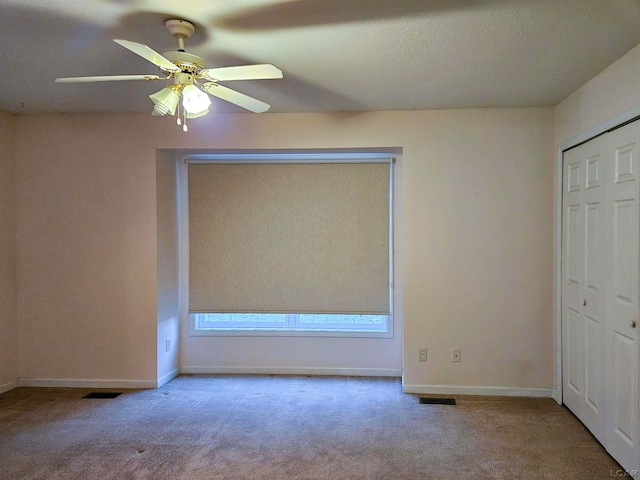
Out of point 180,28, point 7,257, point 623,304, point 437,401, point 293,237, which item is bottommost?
point 437,401

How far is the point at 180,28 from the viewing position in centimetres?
201

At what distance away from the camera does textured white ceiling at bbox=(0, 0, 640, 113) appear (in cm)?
190

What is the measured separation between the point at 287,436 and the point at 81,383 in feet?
7.06

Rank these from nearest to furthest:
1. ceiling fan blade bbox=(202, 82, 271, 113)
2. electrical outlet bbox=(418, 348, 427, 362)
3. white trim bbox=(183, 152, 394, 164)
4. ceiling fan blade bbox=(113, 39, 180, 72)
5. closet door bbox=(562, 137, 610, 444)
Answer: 1. ceiling fan blade bbox=(113, 39, 180, 72)
2. ceiling fan blade bbox=(202, 82, 271, 113)
3. closet door bbox=(562, 137, 610, 444)
4. electrical outlet bbox=(418, 348, 427, 362)
5. white trim bbox=(183, 152, 394, 164)

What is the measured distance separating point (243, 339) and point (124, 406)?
118 cm

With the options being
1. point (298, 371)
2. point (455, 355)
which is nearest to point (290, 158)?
point (298, 371)

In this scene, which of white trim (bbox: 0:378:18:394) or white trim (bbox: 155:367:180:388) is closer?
white trim (bbox: 0:378:18:394)

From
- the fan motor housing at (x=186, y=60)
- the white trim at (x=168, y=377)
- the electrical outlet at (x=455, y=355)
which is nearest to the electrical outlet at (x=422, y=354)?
the electrical outlet at (x=455, y=355)

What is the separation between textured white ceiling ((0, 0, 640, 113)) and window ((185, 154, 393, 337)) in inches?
34.8

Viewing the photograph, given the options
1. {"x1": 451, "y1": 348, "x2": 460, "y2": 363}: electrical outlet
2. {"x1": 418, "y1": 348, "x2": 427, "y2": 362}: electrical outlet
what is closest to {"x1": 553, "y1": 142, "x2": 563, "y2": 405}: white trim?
{"x1": 451, "y1": 348, "x2": 460, "y2": 363}: electrical outlet

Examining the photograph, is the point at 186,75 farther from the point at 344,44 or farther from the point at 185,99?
the point at 344,44

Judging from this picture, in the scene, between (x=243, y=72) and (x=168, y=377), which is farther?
(x=168, y=377)

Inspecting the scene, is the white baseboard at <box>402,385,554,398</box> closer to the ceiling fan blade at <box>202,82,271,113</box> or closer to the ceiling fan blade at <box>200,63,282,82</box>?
the ceiling fan blade at <box>202,82,271,113</box>

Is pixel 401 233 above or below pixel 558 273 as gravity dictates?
above
